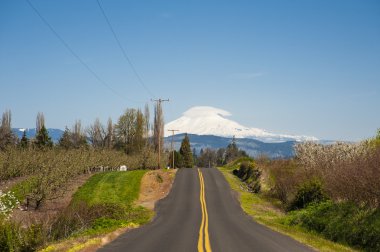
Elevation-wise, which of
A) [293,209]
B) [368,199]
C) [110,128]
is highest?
[110,128]

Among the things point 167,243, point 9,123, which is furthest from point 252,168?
point 9,123

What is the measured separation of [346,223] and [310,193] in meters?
11.0

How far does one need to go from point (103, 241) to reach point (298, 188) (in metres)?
21.3

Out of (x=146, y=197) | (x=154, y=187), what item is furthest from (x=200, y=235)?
(x=154, y=187)

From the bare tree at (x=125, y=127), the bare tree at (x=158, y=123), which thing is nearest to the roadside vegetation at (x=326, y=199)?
the bare tree at (x=158, y=123)

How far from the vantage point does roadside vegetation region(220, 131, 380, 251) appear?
19.6 meters

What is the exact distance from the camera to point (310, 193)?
105 ft

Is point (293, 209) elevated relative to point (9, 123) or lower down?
lower down

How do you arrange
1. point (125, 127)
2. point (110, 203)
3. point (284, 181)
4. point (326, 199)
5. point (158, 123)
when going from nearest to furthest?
point (110, 203) < point (326, 199) < point (284, 181) < point (158, 123) < point (125, 127)

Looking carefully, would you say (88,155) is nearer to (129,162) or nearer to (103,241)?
(129,162)

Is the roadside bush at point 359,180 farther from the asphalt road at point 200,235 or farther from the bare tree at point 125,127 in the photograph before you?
the bare tree at point 125,127

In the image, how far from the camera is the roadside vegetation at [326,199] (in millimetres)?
19641

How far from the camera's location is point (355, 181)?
71.9 ft

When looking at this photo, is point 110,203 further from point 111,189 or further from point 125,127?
point 125,127
